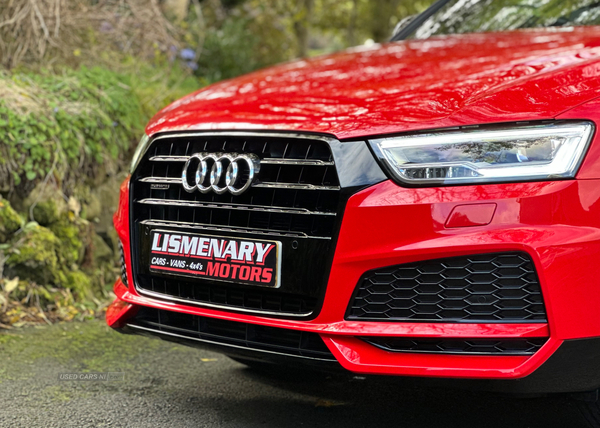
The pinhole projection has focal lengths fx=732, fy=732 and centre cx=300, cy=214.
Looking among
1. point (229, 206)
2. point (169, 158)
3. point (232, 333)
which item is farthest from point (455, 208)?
point (169, 158)

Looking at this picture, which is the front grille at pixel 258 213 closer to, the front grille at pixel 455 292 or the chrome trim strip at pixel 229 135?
the chrome trim strip at pixel 229 135

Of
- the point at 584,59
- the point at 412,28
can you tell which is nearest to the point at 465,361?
the point at 584,59

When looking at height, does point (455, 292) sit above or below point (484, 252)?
below

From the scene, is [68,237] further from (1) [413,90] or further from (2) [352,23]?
(2) [352,23]

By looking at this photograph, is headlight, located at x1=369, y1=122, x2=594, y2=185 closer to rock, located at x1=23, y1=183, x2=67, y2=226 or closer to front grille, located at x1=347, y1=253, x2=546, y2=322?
front grille, located at x1=347, y1=253, x2=546, y2=322

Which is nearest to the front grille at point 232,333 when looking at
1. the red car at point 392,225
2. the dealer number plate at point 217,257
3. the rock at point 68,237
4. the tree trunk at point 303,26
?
the red car at point 392,225

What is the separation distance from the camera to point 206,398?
9.11 feet

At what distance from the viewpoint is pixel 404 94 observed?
2250 mm

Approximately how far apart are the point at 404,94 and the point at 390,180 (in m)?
0.38

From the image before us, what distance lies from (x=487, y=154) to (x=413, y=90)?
426 mm

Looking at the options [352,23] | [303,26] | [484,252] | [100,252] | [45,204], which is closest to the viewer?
[484,252]

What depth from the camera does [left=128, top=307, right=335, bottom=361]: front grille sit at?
2162mm

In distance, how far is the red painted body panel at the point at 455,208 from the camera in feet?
6.05

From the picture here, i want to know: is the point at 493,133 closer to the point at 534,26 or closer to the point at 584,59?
the point at 584,59
